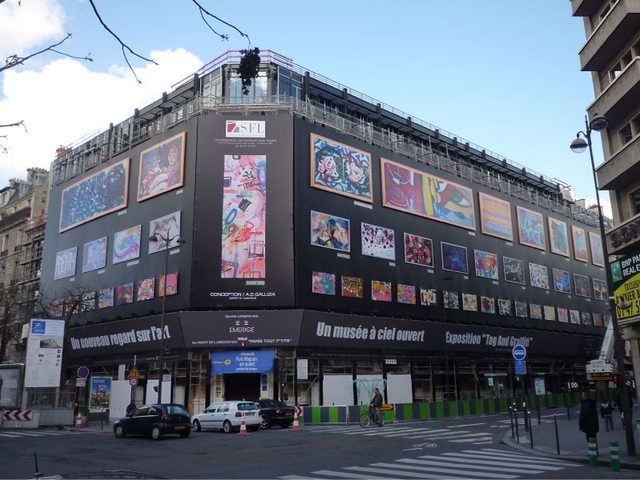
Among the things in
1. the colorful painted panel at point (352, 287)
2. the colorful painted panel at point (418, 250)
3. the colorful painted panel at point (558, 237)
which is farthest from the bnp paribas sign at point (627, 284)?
the colorful painted panel at point (558, 237)

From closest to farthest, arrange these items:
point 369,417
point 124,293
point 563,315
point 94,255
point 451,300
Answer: point 369,417 → point 124,293 → point 94,255 → point 451,300 → point 563,315

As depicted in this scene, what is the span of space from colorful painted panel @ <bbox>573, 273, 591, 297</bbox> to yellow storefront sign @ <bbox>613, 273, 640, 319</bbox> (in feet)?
148

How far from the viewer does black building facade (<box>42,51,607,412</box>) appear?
38438mm

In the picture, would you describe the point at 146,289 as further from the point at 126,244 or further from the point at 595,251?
the point at 595,251

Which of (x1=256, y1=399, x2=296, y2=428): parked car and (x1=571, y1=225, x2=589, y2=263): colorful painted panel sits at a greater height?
(x1=571, y1=225, x2=589, y2=263): colorful painted panel

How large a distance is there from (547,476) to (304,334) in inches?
1032

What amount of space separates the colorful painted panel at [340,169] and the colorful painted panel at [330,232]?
6.83 feet

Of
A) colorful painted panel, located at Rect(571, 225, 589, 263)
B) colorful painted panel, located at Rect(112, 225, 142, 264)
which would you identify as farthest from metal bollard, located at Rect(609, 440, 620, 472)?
colorful painted panel, located at Rect(571, 225, 589, 263)

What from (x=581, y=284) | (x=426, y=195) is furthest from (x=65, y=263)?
(x=581, y=284)

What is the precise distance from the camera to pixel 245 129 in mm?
41344

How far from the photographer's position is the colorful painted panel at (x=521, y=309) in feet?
185

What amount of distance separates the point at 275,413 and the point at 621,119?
69.2ft

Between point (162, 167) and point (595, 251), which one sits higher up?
point (162, 167)

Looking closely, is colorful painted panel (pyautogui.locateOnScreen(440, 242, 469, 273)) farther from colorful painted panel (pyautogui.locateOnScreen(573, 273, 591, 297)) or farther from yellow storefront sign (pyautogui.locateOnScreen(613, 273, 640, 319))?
yellow storefront sign (pyautogui.locateOnScreen(613, 273, 640, 319))
